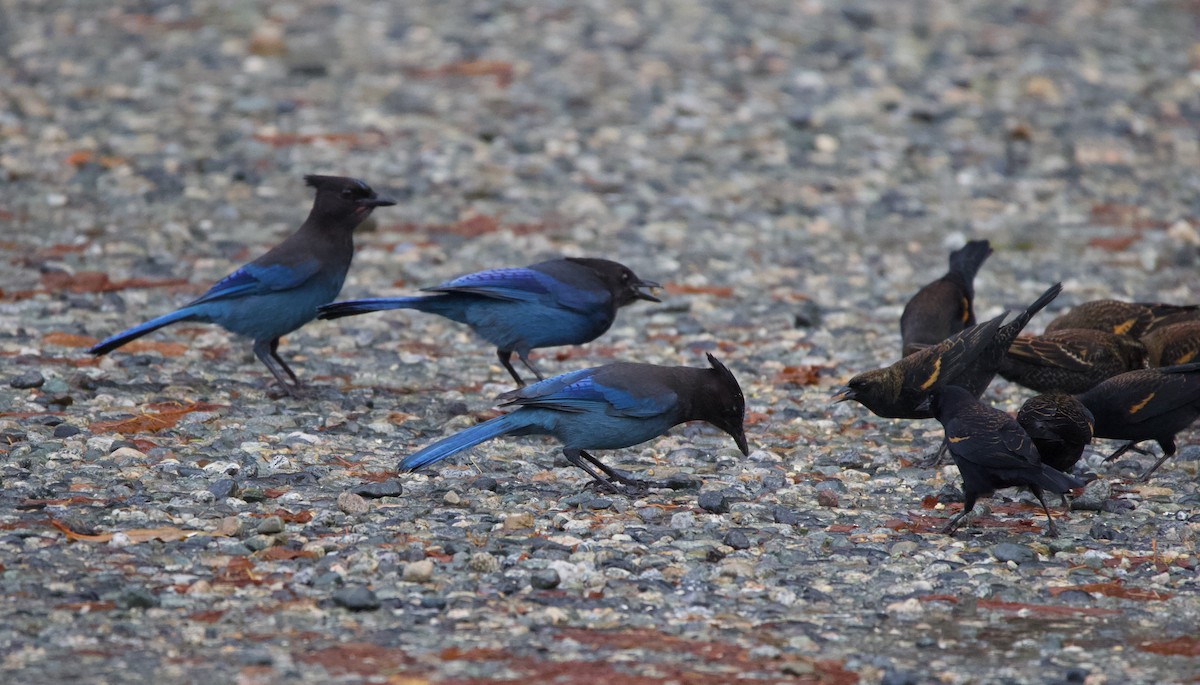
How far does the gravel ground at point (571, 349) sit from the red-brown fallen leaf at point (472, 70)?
0.06 m

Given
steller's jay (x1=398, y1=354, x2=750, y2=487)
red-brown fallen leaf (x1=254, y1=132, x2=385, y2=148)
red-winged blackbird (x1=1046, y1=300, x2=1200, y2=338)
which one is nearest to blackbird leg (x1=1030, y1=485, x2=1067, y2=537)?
steller's jay (x1=398, y1=354, x2=750, y2=487)

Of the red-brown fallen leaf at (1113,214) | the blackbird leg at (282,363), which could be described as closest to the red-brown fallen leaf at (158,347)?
the blackbird leg at (282,363)

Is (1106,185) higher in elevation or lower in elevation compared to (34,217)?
higher

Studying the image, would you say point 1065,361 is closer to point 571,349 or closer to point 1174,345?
point 1174,345

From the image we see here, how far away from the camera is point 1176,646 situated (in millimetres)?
5219

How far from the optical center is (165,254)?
A: 34.9 ft

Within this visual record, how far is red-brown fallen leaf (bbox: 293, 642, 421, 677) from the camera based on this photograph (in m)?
4.79

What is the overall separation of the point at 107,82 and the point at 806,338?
782cm

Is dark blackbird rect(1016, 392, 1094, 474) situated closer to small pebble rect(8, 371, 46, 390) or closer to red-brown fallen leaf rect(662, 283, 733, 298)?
red-brown fallen leaf rect(662, 283, 733, 298)

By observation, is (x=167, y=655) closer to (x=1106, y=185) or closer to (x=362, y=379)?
(x=362, y=379)

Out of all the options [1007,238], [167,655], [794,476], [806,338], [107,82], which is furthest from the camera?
[107,82]

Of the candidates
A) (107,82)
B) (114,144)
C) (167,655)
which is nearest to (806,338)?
(167,655)

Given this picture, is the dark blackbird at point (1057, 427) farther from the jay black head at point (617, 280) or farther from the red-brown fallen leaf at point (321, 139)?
the red-brown fallen leaf at point (321, 139)

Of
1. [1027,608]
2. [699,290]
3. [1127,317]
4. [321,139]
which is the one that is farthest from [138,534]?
[321,139]
